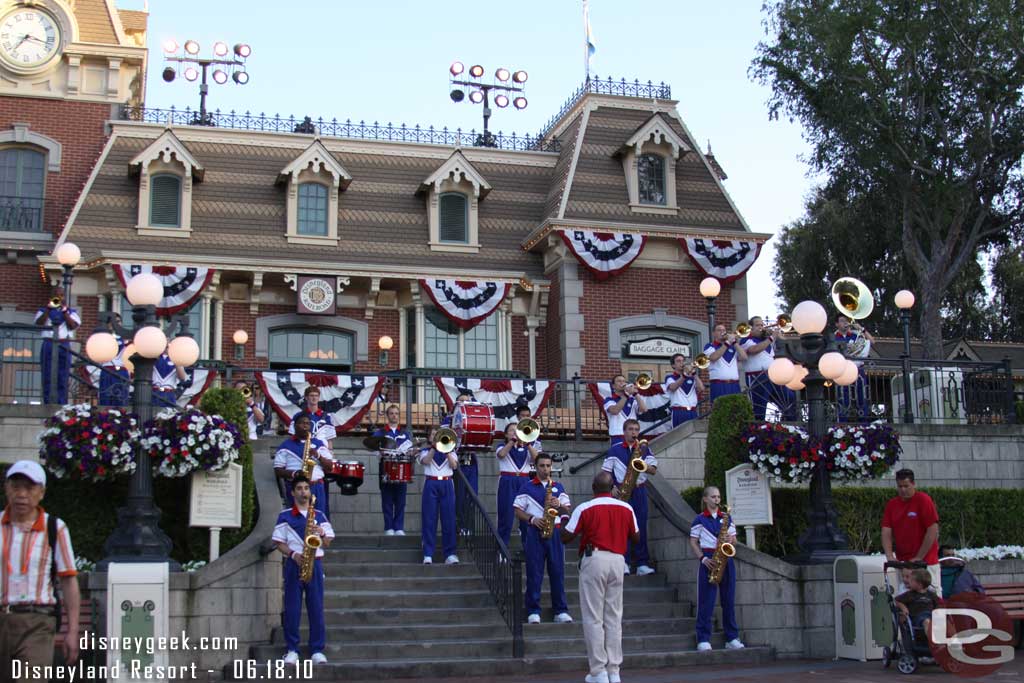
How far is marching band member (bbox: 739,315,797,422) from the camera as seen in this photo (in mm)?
18953

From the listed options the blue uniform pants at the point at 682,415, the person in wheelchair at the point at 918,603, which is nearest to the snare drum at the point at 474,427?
the blue uniform pants at the point at 682,415

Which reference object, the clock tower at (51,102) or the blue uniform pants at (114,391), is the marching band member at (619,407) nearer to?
the blue uniform pants at (114,391)

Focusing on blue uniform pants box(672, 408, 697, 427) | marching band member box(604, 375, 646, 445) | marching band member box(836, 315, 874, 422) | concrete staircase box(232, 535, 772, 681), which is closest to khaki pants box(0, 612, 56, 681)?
concrete staircase box(232, 535, 772, 681)

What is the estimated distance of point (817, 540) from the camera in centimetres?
1437

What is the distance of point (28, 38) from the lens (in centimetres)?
2533

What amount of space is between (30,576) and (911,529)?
8.59m

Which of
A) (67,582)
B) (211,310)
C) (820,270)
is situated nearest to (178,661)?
(67,582)

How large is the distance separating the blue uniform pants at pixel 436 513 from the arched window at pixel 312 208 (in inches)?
463

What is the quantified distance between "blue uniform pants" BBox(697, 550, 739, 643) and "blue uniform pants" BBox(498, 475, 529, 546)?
273 cm

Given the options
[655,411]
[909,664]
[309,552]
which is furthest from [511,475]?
[909,664]

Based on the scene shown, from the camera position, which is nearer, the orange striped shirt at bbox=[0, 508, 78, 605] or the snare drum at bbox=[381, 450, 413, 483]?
the orange striped shirt at bbox=[0, 508, 78, 605]

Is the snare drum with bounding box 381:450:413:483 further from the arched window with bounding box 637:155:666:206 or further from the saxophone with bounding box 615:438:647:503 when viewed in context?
the arched window with bounding box 637:155:666:206

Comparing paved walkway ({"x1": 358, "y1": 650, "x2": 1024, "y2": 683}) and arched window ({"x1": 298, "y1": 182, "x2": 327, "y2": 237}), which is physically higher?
arched window ({"x1": 298, "y1": 182, "x2": 327, "y2": 237})

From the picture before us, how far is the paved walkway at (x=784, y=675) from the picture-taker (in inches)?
455
